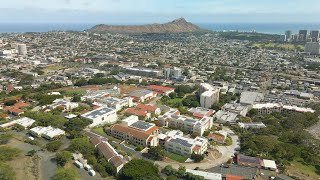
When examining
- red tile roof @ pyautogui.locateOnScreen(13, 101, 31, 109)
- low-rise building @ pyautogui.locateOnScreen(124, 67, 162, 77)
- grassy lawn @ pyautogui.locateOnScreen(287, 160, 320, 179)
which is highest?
low-rise building @ pyautogui.locateOnScreen(124, 67, 162, 77)

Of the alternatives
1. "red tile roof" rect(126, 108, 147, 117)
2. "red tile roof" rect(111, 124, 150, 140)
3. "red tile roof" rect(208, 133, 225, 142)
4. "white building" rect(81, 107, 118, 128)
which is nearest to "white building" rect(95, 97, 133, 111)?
"red tile roof" rect(126, 108, 147, 117)

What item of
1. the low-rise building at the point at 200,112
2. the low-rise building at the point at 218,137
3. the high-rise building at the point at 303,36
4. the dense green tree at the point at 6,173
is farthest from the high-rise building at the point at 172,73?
the high-rise building at the point at 303,36

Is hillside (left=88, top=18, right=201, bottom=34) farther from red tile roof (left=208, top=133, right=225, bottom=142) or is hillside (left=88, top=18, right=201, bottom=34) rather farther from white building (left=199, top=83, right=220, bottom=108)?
red tile roof (left=208, top=133, right=225, bottom=142)

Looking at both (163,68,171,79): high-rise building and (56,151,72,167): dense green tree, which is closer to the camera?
(56,151,72,167): dense green tree

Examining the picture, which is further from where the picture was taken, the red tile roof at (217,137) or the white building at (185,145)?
the red tile roof at (217,137)

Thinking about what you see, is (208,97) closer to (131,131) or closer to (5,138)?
(131,131)

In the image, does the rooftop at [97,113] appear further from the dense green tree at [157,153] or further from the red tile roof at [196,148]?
the red tile roof at [196,148]
